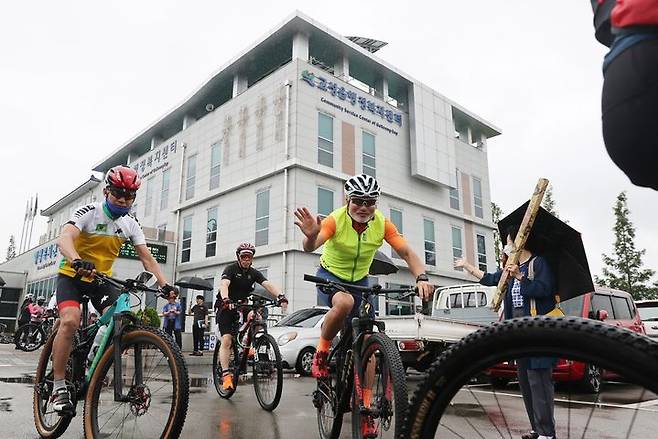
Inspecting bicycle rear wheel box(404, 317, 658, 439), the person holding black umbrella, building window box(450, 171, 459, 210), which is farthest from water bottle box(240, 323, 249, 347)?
building window box(450, 171, 459, 210)

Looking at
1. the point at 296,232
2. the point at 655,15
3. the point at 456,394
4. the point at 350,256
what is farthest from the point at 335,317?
the point at 296,232

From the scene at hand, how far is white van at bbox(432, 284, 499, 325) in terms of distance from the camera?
12.1 meters

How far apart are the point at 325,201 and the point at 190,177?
9603 millimetres

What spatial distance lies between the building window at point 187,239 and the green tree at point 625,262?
24695 mm

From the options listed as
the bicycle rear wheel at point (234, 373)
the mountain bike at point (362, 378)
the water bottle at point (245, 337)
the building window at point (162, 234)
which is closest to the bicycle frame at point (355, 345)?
the mountain bike at point (362, 378)

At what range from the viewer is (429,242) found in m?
28.2

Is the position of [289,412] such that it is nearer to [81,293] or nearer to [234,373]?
[234,373]

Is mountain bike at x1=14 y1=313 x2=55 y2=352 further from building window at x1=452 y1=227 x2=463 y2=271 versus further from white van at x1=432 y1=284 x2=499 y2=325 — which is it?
building window at x1=452 y1=227 x2=463 y2=271

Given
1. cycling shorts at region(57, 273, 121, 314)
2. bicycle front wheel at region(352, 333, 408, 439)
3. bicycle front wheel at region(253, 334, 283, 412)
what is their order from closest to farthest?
bicycle front wheel at region(352, 333, 408, 439) → cycling shorts at region(57, 273, 121, 314) → bicycle front wheel at region(253, 334, 283, 412)

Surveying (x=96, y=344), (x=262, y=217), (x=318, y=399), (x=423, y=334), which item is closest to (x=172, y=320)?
(x=423, y=334)

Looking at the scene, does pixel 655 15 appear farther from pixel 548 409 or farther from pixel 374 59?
pixel 374 59

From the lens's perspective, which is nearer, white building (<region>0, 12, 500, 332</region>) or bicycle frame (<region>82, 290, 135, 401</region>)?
bicycle frame (<region>82, 290, 135, 401</region>)

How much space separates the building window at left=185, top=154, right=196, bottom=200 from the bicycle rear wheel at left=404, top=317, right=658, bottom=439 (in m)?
28.3

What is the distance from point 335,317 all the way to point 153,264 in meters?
1.60
